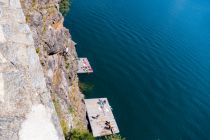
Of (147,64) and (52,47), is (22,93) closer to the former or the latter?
(52,47)

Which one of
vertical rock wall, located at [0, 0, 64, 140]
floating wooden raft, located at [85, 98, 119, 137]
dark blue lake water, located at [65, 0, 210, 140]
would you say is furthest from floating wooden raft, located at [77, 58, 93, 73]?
vertical rock wall, located at [0, 0, 64, 140]

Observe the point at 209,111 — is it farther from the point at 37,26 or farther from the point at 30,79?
the point at 30,79

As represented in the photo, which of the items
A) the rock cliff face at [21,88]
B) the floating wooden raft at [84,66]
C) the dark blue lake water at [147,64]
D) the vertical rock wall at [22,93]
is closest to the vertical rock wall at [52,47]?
the rock cliff face at [21,88]

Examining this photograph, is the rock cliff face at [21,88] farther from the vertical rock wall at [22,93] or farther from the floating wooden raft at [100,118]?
the floating wooden raft at [100,118]

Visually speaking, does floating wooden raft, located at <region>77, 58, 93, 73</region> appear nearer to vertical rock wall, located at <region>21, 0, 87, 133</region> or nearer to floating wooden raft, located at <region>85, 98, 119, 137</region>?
floating wooden raft, located at <region>85, 98, 119, 137</region>

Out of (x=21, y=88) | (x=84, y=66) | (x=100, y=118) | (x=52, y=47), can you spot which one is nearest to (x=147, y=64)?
(x=84, y=66)
